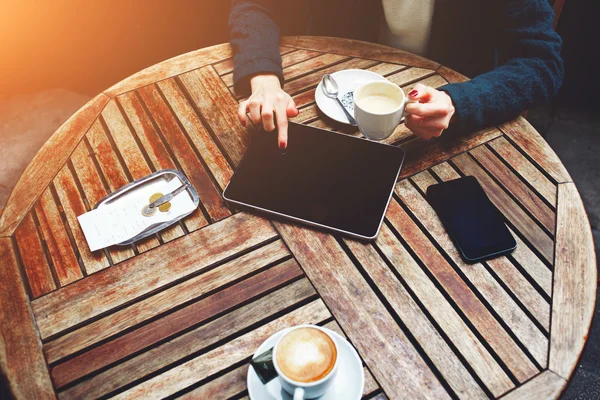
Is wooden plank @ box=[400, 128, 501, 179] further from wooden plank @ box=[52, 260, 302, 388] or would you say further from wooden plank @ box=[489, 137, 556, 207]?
wooden plank @ box=[52, 260, 302, 388]

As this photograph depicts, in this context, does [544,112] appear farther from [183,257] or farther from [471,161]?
[183,257]

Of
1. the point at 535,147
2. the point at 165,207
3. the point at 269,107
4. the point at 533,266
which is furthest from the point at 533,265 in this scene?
the point at 165,207

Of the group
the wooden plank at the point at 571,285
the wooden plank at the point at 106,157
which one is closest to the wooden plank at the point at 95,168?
the wooden plank at the point at 106,157

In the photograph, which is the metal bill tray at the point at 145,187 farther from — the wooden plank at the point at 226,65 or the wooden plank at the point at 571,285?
the wooden plank at the point at 571,285

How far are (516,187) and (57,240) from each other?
1023mm

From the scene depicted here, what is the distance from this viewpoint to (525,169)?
107 centimetres

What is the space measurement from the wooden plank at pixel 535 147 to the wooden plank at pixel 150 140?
0.78 metres

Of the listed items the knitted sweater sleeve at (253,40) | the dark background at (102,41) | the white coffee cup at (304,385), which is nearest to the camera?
the white coffee cup at (304,385)

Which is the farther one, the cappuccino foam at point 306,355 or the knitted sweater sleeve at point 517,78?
the knitted sweater sleeve at point 517,78

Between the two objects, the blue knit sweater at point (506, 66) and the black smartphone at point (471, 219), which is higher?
the blue knit sweater at point (506, 66)

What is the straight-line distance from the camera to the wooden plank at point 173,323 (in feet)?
2.71

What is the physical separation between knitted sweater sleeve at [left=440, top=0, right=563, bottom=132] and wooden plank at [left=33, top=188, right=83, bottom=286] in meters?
0.93

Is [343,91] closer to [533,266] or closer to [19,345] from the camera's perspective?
[533,266]

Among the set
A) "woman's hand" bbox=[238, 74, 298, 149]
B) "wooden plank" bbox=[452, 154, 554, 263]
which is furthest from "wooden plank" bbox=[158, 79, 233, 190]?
"wooden plank" bbox=[452, 154, 554, 263]
